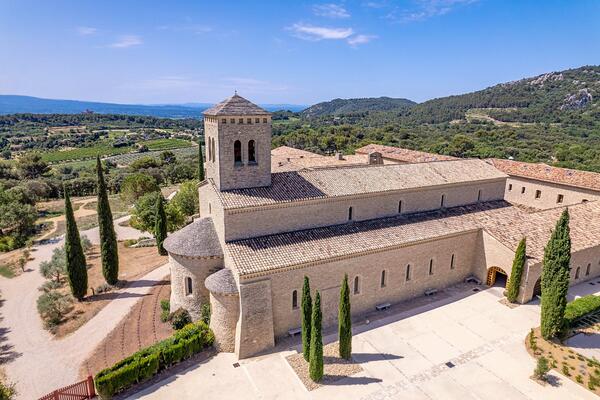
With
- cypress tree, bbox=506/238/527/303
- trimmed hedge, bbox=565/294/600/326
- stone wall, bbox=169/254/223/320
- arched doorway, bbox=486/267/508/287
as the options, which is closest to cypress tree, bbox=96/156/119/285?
stone wall, bbox=169/254/223/320

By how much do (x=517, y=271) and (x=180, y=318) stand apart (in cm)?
2014

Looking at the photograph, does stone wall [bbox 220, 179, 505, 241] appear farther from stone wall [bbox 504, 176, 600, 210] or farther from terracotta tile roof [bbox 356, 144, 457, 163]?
terracotta tile roof [bbox 356, 144, 457, 163]

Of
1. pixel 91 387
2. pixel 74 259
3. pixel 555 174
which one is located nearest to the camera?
pixel 91 387

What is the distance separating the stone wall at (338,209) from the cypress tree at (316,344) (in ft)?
20.4

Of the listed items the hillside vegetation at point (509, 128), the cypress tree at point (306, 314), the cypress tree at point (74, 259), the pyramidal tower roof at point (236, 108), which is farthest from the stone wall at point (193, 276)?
the hillside vegetation at point (509, 128)

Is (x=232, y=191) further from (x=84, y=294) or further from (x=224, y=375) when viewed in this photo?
(x=84, y=294)

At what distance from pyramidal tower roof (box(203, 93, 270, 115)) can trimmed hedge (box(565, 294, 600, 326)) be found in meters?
20.7

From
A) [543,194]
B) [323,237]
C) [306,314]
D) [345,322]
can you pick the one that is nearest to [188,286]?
[306,314]

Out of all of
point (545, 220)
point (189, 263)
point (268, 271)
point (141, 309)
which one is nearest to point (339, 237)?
point (268, 271)

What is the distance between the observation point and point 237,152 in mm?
21094

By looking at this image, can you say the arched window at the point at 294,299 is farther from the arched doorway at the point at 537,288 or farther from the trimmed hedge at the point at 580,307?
the arched doorway at the point at 537,288

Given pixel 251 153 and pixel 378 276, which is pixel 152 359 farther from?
pixel 378 276

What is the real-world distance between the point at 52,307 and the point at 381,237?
2092 cm

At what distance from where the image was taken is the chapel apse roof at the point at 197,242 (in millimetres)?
20094
